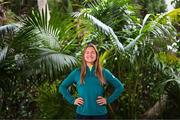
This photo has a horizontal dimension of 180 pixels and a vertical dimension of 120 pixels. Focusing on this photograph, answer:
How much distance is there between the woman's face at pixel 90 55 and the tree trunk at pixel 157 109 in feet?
7.70

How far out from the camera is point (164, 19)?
5.22m

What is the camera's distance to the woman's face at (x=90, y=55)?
142 inches

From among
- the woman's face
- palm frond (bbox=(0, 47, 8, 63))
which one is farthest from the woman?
palm frond (bbox=(0, 47, 8, 63))

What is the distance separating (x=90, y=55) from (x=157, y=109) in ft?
8.12

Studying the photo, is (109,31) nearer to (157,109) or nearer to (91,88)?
(91,88)

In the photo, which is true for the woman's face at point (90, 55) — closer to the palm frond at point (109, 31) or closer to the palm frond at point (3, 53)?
the palm frond at point (109, 31)

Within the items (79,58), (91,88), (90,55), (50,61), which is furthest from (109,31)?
(91,88)

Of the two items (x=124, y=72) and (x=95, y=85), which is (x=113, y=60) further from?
(x=95, y=85)

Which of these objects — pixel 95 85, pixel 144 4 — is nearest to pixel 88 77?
pixel 95 85

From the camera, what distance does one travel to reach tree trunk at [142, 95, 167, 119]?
5.64m

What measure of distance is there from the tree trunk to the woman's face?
235cm

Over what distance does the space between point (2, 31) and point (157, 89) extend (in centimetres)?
235

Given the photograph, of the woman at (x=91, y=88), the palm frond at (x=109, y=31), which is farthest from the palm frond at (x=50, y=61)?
the woman at (x=91, y=88)

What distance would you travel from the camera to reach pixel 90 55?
362 cm
